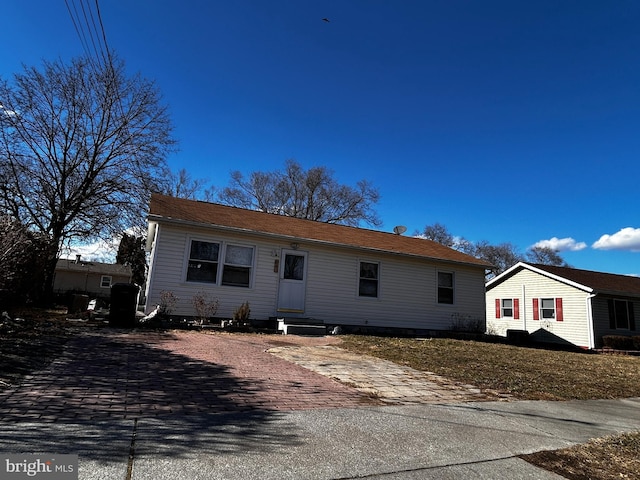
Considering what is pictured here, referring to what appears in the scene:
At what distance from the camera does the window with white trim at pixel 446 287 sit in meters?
16.1

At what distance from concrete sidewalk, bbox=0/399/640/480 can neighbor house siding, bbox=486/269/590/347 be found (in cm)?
1956

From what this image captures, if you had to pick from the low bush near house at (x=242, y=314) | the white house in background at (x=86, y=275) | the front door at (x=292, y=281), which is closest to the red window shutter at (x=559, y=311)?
the front door at (x=292, y=281)

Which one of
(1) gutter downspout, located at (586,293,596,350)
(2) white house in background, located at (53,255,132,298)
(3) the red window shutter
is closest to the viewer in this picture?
(1) gutter downspout, located at (586,293,596,350)

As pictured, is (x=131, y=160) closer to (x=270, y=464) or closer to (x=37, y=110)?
(x=37, y=110)

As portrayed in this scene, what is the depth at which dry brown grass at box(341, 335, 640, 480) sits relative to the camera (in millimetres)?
3395

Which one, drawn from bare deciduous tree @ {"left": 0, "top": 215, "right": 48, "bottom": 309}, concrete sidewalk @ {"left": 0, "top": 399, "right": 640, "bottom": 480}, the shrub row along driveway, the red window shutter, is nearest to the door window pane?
the shrub row along driveway

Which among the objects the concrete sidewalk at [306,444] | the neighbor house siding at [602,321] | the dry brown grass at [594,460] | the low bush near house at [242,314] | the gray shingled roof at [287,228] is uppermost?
the gray shingled roof at [287,228]

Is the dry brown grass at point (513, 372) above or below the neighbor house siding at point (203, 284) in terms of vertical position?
below

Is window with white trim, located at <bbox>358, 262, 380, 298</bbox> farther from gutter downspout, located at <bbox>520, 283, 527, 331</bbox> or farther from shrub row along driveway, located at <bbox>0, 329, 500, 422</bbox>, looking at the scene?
gutter downspout, located at <bbox>520, 283, 527, 331</bbox>

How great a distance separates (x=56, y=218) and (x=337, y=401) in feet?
65.1

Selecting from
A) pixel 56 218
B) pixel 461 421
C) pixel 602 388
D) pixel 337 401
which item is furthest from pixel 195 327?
pixel 56 218

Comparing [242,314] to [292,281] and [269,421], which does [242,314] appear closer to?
[292,281]

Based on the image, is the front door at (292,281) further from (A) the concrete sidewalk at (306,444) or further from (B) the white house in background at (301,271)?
(A) the concrete sidewalk at (306,444)

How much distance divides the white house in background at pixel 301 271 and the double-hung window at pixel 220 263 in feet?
0.10
